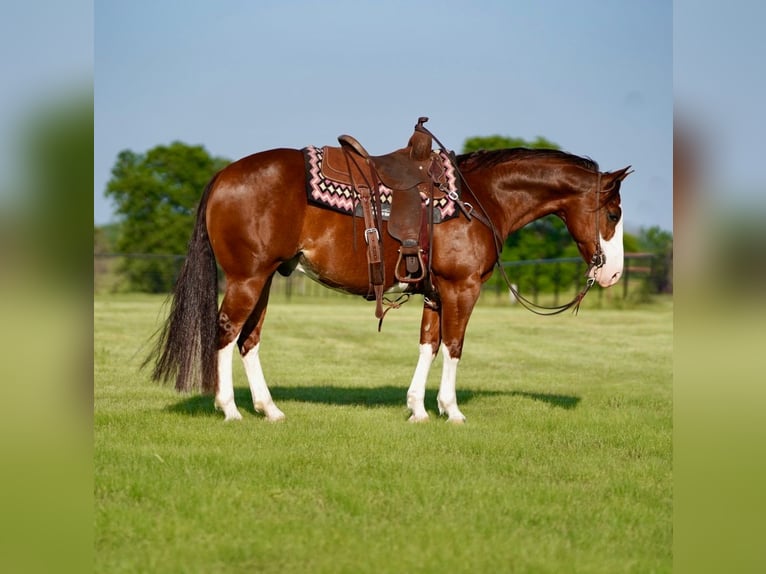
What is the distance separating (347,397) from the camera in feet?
30.3

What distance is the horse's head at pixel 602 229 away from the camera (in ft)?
25.1

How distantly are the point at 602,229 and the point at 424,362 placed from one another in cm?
214

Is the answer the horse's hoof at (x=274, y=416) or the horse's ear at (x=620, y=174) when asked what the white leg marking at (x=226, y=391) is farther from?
the horse's ear at (x=620, y=174)

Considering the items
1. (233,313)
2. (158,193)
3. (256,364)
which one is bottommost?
(256,364)

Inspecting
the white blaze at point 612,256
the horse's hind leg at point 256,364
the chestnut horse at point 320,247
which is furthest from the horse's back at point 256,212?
the white blaze at point 612,256

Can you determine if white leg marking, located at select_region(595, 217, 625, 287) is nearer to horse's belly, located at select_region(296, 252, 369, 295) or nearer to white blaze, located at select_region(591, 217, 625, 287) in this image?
white blaze, located at select_region(591, 217, 625, 287)

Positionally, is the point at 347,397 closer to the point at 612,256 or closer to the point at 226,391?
the point at 226,391

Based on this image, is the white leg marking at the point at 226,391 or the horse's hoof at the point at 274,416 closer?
the white leg marking at the point at 226,391

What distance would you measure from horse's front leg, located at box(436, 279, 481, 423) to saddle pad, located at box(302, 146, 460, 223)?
0.68 m

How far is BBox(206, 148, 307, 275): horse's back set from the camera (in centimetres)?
696

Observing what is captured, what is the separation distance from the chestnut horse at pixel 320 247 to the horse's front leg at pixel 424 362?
1 cm

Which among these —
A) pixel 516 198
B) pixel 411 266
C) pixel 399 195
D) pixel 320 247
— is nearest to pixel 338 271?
pixel 320 247
